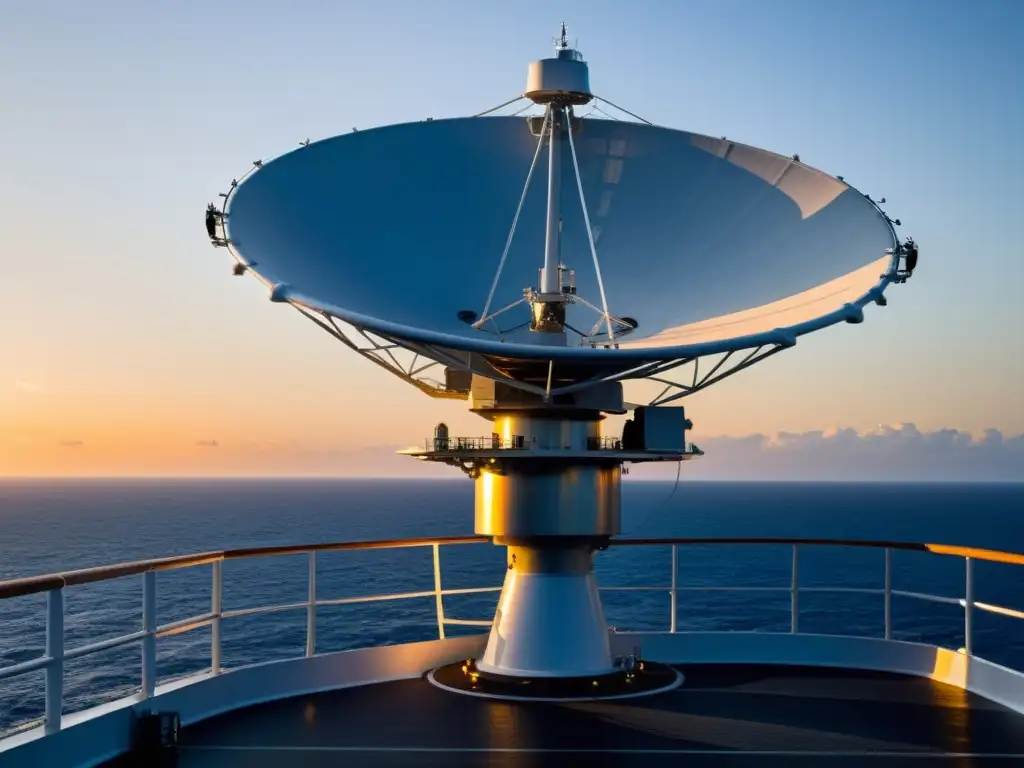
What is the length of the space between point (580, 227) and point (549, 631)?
472 centimetres

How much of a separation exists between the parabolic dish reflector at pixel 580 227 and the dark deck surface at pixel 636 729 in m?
3.38

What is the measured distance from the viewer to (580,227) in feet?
45.3

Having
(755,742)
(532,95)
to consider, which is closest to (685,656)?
(755,742)

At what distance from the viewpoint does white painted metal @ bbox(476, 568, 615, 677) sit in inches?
463

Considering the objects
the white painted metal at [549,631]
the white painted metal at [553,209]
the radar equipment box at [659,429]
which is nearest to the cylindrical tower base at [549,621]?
the white painted metal at [549,631]

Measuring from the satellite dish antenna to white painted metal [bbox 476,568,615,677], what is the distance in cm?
2

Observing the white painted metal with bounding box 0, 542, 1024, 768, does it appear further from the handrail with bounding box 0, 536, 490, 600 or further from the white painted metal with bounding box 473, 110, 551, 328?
the white painted metal with bounding box 473, 110, 551, 328

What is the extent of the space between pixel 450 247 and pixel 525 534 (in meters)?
3.44

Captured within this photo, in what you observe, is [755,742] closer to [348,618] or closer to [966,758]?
[966,758]

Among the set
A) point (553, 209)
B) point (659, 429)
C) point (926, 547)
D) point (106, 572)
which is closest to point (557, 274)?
point (553, 209)

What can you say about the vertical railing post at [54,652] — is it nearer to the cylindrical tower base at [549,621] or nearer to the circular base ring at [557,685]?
the circular base ring at [557,685]

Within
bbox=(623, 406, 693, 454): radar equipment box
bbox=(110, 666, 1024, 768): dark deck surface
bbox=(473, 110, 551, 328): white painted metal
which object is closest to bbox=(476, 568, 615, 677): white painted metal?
bbox=(110, 666, 1024, 768): dark deck surface

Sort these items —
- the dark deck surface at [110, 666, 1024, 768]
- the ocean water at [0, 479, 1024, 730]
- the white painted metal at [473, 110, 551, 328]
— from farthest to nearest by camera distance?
the ocean water at [0, 479, 1024, 730] → the white painted metal at [473, 110, 551, 328] → the dark deck surface at [110, 666, 1024, 768]

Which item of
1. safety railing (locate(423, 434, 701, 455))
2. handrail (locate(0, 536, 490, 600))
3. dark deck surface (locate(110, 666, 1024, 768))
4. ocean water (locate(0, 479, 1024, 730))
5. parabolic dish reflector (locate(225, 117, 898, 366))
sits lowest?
ocean water (locate(0, 479, 1024, 730))
